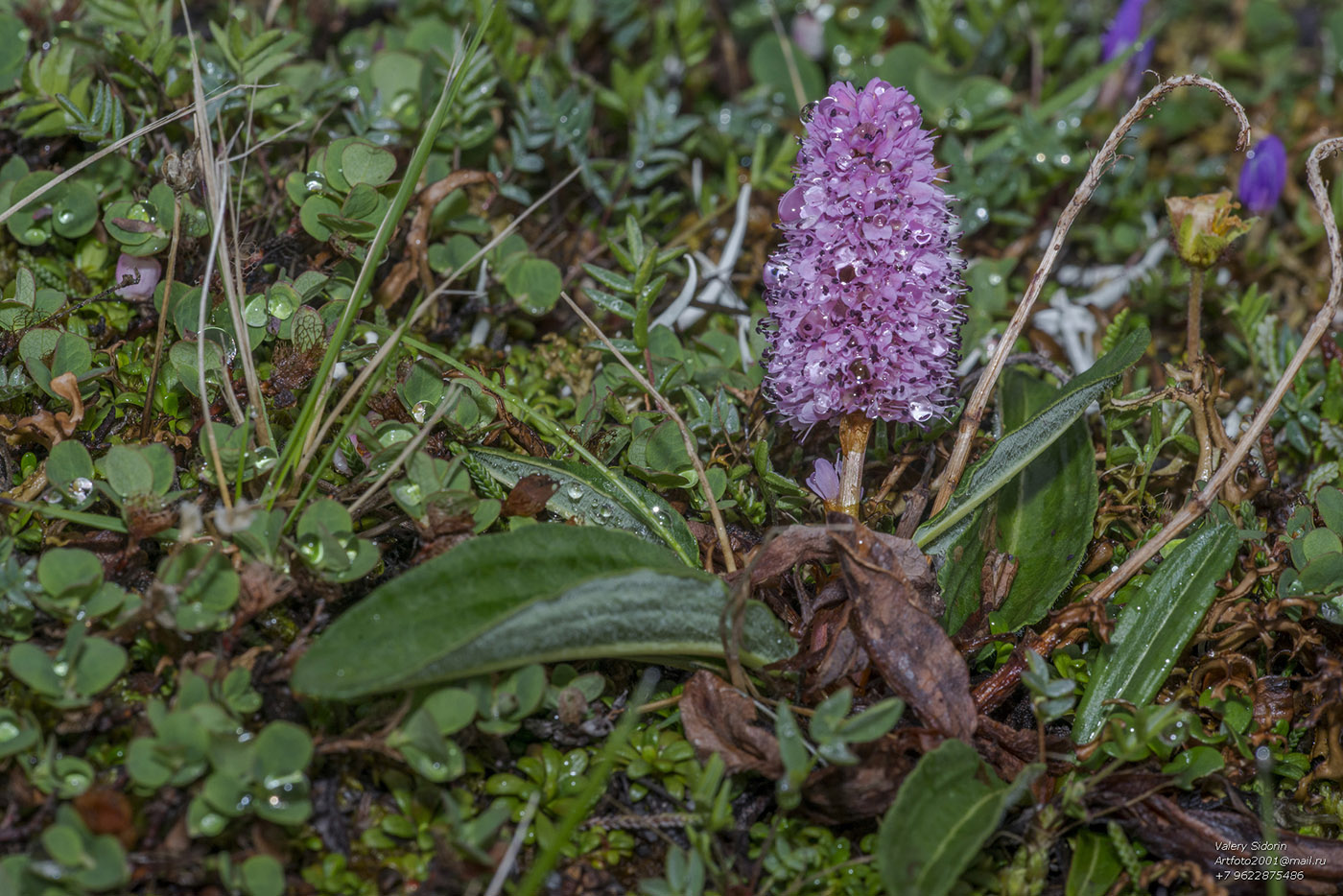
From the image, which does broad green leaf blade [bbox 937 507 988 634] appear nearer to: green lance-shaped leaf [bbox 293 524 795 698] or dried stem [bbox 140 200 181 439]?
green lance-shaped leaf [bbox 293 524 795 698]

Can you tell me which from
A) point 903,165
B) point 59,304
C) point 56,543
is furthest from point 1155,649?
point 59,304

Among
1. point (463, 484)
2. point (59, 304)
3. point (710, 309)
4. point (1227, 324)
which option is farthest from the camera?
point (1227, 324)

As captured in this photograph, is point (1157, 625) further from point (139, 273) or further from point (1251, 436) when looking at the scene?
point (139, 273)

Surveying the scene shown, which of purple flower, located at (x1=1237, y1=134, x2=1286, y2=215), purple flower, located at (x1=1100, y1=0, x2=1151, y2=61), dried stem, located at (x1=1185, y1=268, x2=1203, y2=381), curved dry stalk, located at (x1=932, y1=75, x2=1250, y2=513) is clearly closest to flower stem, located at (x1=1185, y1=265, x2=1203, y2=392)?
dried stem, located at (x1=1185, y1=268, x2=1203, y2=381)

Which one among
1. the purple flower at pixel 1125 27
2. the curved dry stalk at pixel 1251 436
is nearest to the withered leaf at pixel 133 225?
the curved dry stalk at pixel 1251 436

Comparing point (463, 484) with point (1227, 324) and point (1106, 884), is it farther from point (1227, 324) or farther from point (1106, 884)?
point (1227, 324)

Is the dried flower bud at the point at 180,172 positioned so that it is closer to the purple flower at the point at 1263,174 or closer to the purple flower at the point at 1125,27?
the purple flower at the point at 1263,174
